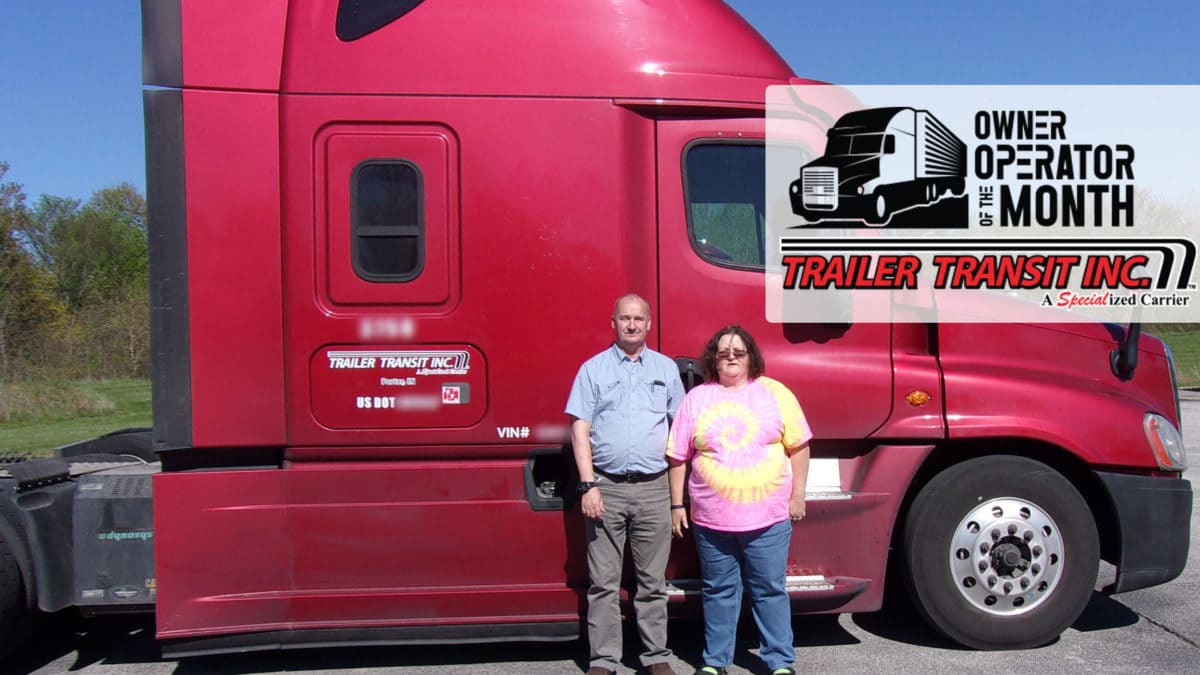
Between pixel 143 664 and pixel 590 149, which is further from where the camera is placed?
pixel 143 664

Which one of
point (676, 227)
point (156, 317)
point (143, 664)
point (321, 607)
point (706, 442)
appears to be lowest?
point (143, 664)

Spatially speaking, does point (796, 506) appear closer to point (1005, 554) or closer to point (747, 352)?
point (747, 352)

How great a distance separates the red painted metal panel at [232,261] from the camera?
4188mm

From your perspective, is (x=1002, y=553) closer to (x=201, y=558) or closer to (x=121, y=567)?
(x=201, y=558)

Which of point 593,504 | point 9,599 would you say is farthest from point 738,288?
point 9,599

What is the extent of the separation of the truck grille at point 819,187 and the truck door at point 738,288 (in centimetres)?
8

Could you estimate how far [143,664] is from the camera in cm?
485

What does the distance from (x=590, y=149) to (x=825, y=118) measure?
1.18m

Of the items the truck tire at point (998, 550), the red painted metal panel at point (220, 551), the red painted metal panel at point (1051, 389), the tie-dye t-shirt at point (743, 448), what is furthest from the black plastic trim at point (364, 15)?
the truck tire at point (998, 550)

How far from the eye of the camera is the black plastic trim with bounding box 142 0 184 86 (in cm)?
418

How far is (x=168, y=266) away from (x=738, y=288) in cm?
259

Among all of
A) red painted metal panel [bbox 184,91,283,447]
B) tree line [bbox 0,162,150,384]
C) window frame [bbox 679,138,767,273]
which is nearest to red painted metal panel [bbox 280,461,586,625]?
red painted metal panel [bbox 184,91,283,447]

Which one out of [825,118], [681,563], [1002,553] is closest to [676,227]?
[825,118]

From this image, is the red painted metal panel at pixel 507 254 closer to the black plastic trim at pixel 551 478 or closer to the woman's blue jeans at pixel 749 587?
the black plastic trim at pixel 551 478
